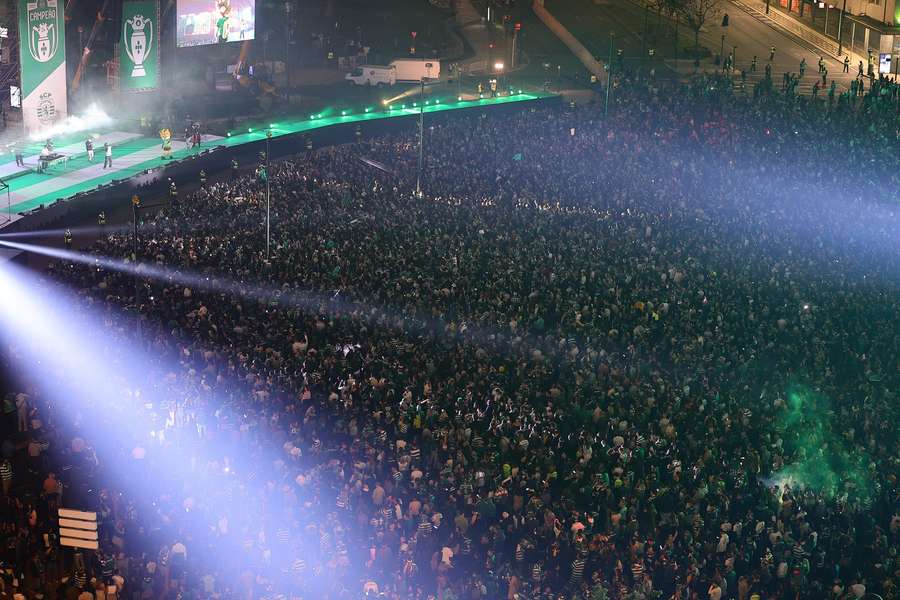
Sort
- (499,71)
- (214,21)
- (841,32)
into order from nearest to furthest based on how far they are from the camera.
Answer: (214,21) → (841,32) → (499,71)

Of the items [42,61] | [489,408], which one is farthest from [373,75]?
[489,408]

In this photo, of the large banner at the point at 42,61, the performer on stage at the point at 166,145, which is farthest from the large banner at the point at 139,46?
the performer on stage at the point at 166,145

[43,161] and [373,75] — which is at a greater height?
[373,75]

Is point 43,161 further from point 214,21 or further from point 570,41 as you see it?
point 570,41

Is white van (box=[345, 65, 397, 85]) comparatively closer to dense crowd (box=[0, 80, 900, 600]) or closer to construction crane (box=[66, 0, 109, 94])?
construction crane (box=[66, 0, 109, 94])

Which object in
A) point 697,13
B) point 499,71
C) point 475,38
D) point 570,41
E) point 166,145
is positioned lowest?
point 166,145

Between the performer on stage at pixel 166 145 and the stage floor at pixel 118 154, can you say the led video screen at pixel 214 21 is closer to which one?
the stage floor at pixel 118 154

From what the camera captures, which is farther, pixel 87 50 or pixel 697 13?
pixel 697 13
